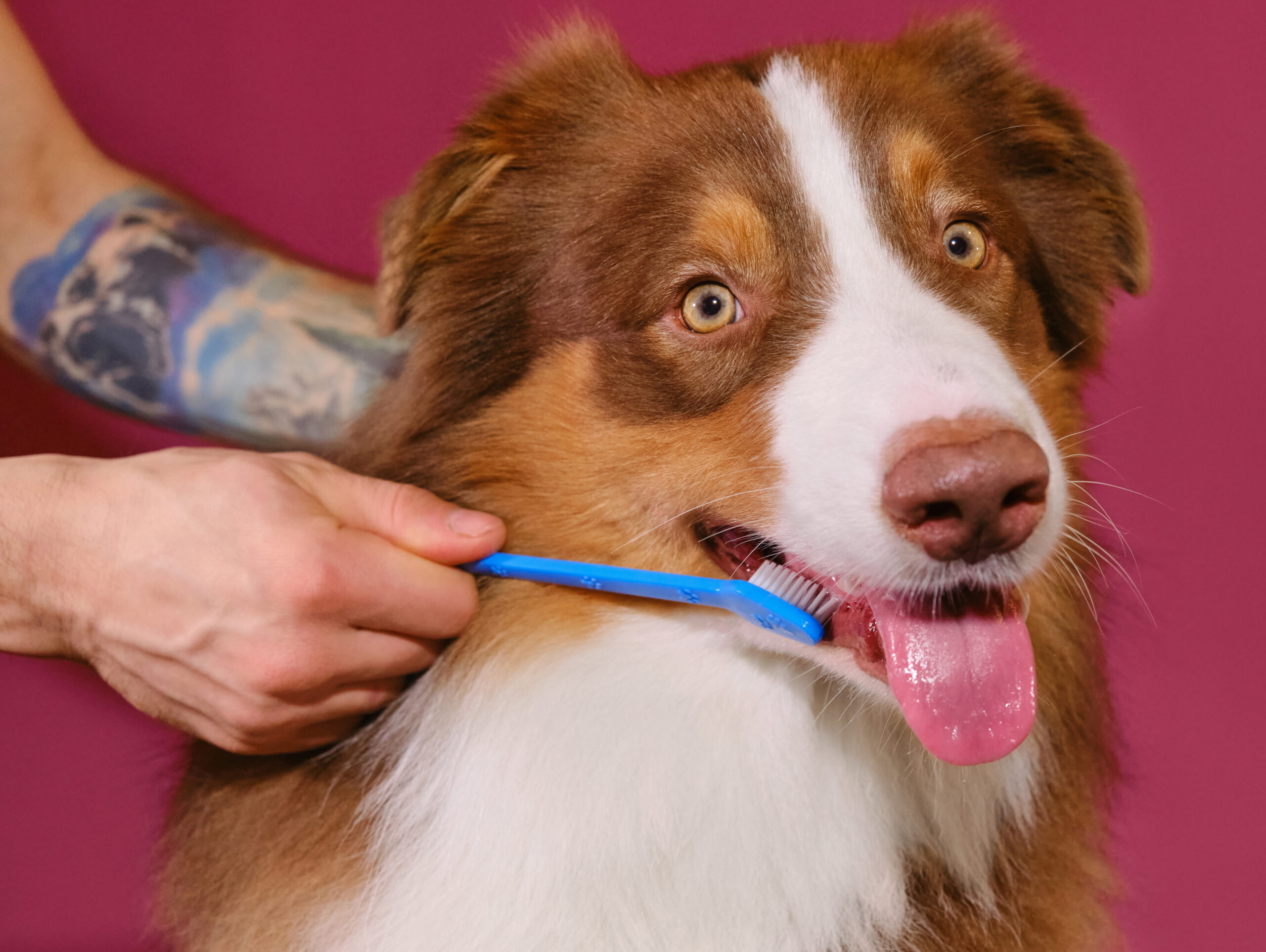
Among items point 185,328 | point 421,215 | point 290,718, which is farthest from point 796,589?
point 185,328

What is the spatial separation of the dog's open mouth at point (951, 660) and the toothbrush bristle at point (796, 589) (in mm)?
14

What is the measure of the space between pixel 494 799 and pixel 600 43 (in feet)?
5.03

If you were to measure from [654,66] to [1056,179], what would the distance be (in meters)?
1.49

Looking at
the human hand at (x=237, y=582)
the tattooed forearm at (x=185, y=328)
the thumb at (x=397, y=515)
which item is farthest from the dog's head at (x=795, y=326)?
the tattooed forearm at (x=185, y=328)

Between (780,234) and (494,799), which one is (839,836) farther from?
(780,234)

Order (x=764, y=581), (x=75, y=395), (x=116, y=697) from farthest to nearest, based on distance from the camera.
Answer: (x=116, y=697) < (x=75, y=395) < (x=764, y=581)

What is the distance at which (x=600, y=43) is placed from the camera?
253 centimetres

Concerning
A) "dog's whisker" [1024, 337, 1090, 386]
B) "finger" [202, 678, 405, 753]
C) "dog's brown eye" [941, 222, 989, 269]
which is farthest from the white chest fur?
"dog's brown eye" [941, 222, 989, 269]

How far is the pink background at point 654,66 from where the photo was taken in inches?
150

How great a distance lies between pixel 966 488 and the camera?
1692mm

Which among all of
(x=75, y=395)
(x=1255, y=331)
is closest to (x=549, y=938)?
(x=75, y=395)

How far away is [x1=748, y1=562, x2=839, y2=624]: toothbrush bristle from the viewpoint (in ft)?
6.64

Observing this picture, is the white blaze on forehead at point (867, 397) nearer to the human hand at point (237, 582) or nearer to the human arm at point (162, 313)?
the human hand at point (237, 582)

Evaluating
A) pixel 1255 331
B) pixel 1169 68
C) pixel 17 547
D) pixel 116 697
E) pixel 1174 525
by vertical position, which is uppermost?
pixel 1169 68
